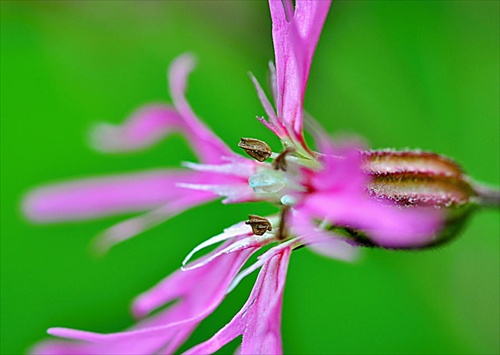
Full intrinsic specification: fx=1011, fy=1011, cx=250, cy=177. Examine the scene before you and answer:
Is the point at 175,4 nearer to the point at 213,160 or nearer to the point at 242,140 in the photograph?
the point at 213,160

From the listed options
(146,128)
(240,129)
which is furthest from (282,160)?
(240,129)

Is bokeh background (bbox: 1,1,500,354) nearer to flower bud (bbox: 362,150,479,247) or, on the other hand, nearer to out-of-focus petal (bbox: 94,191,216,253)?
out-of-focus petal (bbox: 94,191,216,253)

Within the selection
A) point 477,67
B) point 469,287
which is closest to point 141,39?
point 477,67

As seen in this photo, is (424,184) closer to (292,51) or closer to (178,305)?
(292,51)

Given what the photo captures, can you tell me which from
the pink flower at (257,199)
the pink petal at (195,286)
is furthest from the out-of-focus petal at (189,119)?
the pink petal at (195,286)

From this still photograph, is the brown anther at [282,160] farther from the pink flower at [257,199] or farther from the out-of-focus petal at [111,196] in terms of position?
the out-of-focus petal at [111,196]

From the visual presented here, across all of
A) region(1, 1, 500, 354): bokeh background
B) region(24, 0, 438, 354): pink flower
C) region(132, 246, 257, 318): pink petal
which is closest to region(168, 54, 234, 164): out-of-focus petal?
region(24, 0, 438, 354): pink flower
